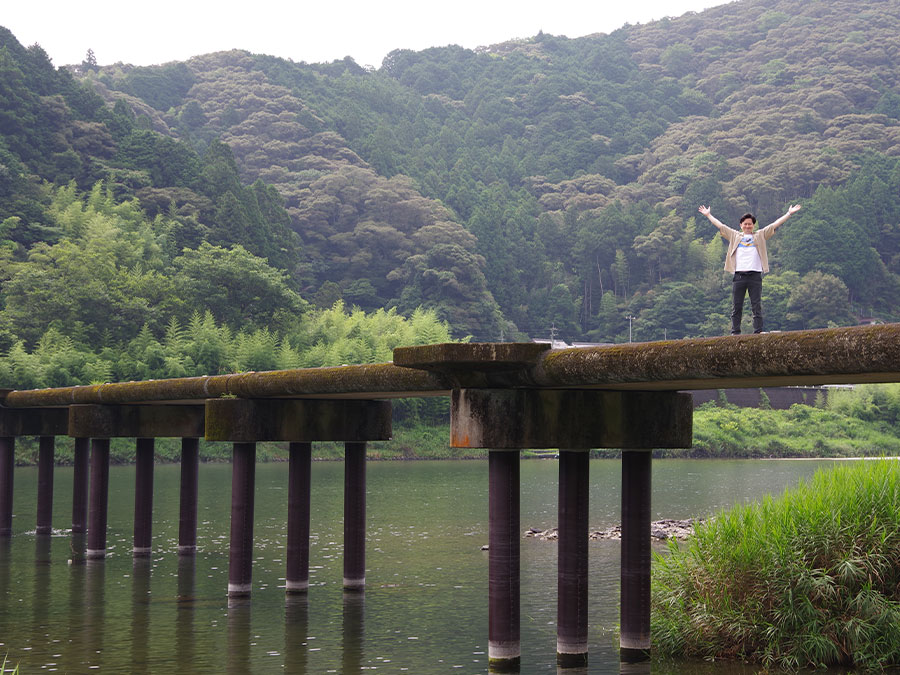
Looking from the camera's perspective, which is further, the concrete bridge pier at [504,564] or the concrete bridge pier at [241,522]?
the concrete bridge pier at [241,522]

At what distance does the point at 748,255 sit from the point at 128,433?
18494 mm

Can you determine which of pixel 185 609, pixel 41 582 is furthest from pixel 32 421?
pixel 185 609

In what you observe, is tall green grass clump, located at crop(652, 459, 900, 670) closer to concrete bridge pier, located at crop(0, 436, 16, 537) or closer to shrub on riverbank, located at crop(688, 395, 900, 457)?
concrete bridge pier, located at crop(0, 436, 16, 537)

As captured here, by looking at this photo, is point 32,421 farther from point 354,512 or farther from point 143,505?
point 354,512

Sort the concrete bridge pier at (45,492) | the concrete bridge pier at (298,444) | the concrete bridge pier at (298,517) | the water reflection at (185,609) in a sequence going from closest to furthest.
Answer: the water reflection at (185,609), the concrete bridge pier at (298,444), the concrete bridge pier at (298,517), the concrete bridge pier at (45,492)

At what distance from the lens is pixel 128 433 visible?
29812mm

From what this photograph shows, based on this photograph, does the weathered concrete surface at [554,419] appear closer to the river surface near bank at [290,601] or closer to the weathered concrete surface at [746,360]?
the weathered concrete surface at [746,360]

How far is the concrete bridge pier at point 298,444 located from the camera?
23.5m

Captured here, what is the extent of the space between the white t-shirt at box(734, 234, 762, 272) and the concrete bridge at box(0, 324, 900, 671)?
1.77 m

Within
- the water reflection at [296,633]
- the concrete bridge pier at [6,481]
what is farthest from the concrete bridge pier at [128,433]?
the concrete bridge pier at [6,481]

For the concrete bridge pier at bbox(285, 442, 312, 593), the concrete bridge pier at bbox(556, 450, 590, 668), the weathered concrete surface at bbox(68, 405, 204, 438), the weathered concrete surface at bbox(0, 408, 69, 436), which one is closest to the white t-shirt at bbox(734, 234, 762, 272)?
the concrete bridge pier at bbox(556, 450, 590, 668)

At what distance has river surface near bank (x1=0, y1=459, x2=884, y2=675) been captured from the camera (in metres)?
18.9

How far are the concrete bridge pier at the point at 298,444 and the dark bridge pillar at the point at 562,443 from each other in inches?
294

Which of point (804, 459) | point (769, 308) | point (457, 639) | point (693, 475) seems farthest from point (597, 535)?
point (769, 308)
